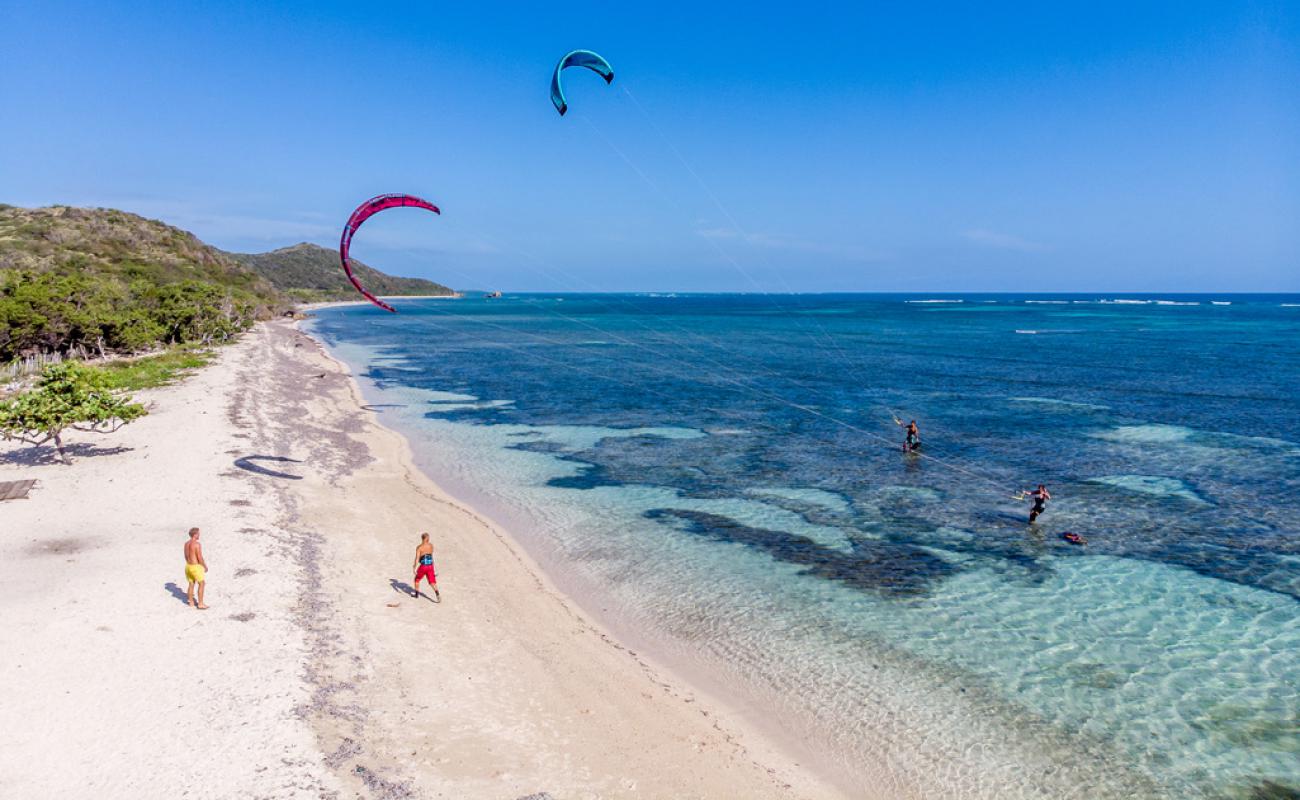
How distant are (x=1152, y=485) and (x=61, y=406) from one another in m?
36.1

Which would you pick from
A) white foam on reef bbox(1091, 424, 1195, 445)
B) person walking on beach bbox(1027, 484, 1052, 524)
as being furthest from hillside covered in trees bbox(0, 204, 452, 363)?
white foam on reef bbox(1091, 424, 1195, 445)

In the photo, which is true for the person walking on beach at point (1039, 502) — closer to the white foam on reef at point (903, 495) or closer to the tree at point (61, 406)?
the white foam on reef at point (903, 495)

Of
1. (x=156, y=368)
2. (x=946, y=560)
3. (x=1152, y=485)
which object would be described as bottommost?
(x=946, y=560)

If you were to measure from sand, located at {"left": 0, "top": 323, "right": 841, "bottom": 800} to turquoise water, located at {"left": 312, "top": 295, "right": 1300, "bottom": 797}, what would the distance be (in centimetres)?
159

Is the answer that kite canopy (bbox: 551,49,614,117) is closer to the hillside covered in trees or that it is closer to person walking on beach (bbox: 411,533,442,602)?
person walking on beach (bbox: 411,533,442,602)

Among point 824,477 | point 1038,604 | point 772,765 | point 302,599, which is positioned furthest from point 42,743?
point 824,477

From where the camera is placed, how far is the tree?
2002cm

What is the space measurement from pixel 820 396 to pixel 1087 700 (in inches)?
1340

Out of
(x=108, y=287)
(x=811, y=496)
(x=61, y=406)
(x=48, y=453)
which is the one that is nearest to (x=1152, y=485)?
(x=811, y=496)

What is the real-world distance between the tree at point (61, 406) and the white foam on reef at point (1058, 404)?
146ft

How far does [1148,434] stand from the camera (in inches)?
1277

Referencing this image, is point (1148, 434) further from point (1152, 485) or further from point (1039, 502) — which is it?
point (1039, 502)

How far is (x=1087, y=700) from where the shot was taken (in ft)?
38.7

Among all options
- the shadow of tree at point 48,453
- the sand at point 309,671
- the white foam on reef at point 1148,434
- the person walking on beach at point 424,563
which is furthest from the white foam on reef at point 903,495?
the shadow of tree at point 48,453
